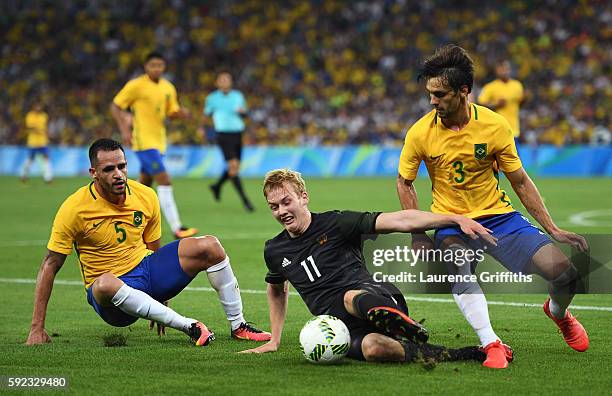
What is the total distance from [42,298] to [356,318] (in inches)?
86.1

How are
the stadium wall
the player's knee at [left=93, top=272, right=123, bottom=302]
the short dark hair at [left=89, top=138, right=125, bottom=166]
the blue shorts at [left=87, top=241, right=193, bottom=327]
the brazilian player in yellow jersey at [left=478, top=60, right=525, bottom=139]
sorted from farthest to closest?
the stadium wall → the brazilian player in yellow jersey at [left=478, top=60, right=525, bottom=139] → the blue shorts at [left=87, top=241, right=193, bottom=327] → the short dark hair at [left=89, top=138, right=125, bottom=166] → the player's knee at [left=93, top=272, right=123, bottom=302]

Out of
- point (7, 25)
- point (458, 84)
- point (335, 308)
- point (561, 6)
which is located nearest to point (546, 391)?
point (335, 308)

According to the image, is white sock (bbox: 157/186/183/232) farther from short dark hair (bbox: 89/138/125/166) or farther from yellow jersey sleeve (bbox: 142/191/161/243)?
short dark hair (bbox: 89/138/125/166)

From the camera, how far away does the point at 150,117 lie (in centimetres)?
1470

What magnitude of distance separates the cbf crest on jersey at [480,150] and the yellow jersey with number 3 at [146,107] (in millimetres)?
8676

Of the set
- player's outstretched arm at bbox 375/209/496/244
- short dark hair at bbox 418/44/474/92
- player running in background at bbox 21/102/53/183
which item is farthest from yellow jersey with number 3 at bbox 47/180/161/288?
player running in background at bbox 21/102/53/183

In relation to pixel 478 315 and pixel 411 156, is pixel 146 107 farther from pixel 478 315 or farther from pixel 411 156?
→ pixel 478 315

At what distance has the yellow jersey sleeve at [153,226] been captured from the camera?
7.57 meters

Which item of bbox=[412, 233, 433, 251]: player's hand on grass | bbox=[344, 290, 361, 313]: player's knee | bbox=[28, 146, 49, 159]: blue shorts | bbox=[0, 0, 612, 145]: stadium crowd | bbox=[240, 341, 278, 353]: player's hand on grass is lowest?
bbox=[240, 341, 278, 353]: player's hand on grass

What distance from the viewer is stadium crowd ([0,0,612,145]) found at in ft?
113

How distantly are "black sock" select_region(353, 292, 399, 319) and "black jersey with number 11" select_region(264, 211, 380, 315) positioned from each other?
1.15 feet

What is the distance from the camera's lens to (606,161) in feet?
101

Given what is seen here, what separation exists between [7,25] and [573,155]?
77.4 feet

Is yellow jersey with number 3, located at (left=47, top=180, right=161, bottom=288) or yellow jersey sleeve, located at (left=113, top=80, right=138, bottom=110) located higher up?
yellow jersey sleeve, located at (left=113, top=80, right=138, bottom=110)
